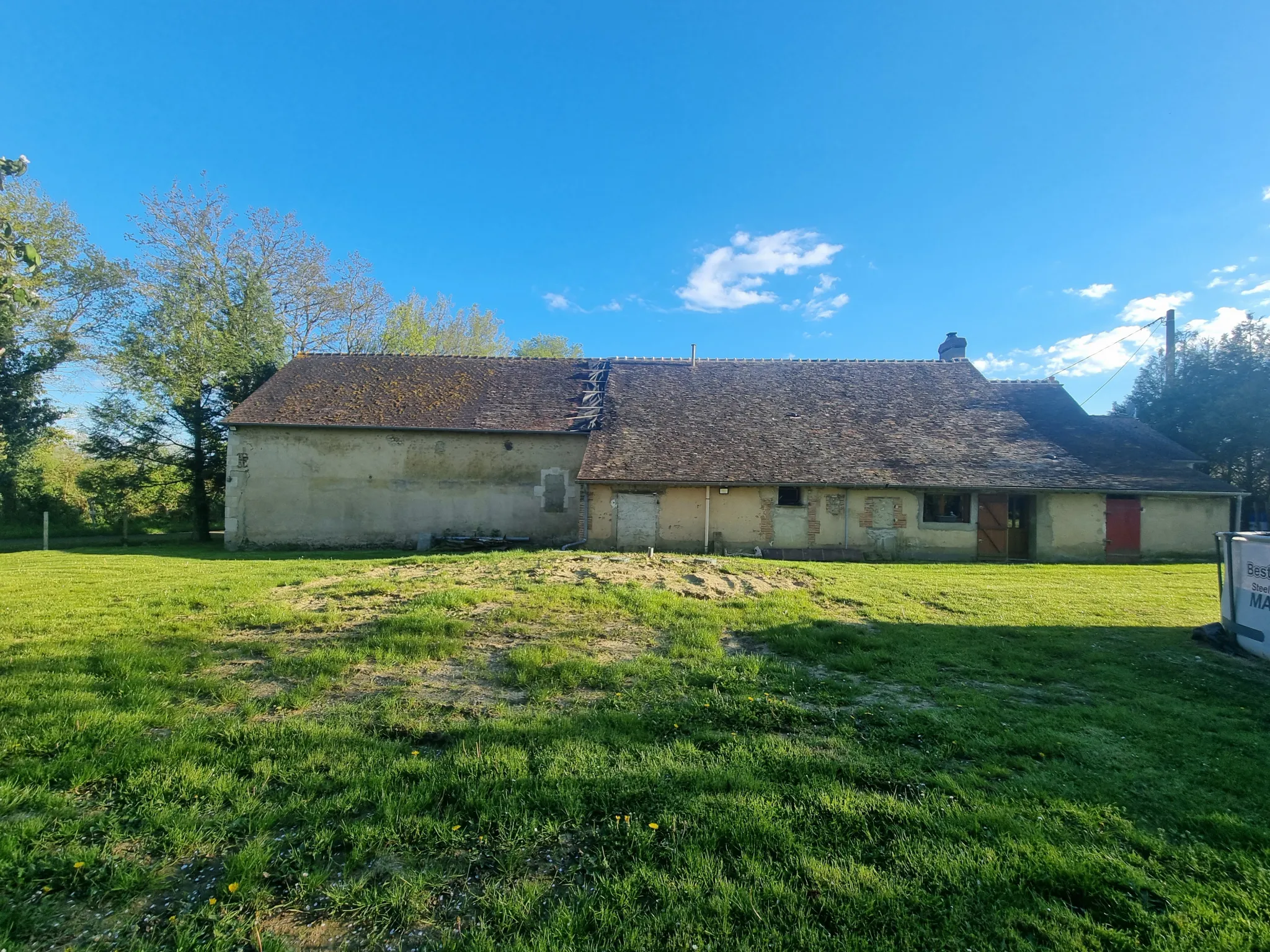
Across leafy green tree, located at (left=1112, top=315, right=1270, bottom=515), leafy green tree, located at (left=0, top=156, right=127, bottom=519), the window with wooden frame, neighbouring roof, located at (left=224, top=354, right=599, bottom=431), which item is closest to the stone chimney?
leafy green tree, located at (left=1112, top=315, right=1270, bottom=515)

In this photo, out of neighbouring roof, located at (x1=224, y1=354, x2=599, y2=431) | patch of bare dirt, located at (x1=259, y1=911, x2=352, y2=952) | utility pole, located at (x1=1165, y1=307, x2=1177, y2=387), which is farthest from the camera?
utility pole, located at (x1=1165, y1=307, x2=1177, y2=387)

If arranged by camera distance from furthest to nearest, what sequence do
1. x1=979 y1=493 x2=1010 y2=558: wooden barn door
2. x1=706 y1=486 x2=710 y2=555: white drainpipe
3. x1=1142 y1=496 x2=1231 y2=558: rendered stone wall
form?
x1=979 y1=493 x2=1010 y2=558: wooden barn door < x1=706 y1=486 x2=710 y2=555: white drainpipe < x1=1142 y1=496 x2=1231 y2=558: rendered stone wall

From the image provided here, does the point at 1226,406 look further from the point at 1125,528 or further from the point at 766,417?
the point at 766,417

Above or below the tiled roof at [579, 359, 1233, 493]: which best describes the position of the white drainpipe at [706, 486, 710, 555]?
below

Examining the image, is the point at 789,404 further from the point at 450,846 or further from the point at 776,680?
the point at 450,846

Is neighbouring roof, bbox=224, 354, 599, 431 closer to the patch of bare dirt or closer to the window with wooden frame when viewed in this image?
the window with wooden frame

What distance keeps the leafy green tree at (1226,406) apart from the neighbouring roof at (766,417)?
3.68 meters

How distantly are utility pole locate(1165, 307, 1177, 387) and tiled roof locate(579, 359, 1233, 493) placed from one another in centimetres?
583

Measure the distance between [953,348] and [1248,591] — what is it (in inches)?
760

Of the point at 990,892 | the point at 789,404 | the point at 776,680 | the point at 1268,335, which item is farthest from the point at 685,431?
the point at 1268,335

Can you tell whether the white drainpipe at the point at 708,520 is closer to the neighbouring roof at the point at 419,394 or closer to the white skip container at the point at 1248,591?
the neighbouring roof at the point at 419,394

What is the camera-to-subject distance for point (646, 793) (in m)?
3.18

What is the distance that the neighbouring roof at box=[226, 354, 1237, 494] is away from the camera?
635 inches

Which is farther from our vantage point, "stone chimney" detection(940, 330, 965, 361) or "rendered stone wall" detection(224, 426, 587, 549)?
"stone chimney" detection(940, 330, 965, 361)
